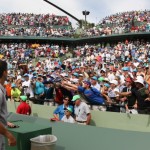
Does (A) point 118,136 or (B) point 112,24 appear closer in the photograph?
(A) point 118,136

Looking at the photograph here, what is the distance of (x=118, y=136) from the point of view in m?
6.30

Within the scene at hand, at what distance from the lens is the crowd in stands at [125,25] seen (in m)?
32.7

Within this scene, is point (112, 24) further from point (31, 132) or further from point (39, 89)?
point (31, 132)

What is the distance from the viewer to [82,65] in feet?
65.8

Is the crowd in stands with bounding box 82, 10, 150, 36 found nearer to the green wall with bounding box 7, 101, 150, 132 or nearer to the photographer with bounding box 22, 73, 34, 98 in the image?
the photographer with bounding box 22, 73, 34, 98

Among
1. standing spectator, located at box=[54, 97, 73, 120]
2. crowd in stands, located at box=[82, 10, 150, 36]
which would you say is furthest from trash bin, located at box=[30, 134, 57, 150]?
crowd in stands, located at box=[82, 10, 150, 36]

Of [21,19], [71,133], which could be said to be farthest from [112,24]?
[71,133]

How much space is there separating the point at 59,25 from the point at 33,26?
3170 mm

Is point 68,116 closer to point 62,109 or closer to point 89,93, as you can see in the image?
point 62,109

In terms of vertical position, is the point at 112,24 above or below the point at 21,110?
above

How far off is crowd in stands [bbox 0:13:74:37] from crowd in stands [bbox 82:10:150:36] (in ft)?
14.1

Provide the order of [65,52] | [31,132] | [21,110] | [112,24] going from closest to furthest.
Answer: [31,132]
[21,110]
[65,52]
[112,24]

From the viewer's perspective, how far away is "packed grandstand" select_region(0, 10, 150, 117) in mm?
8141

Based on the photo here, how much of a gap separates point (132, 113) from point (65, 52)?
26135mm
